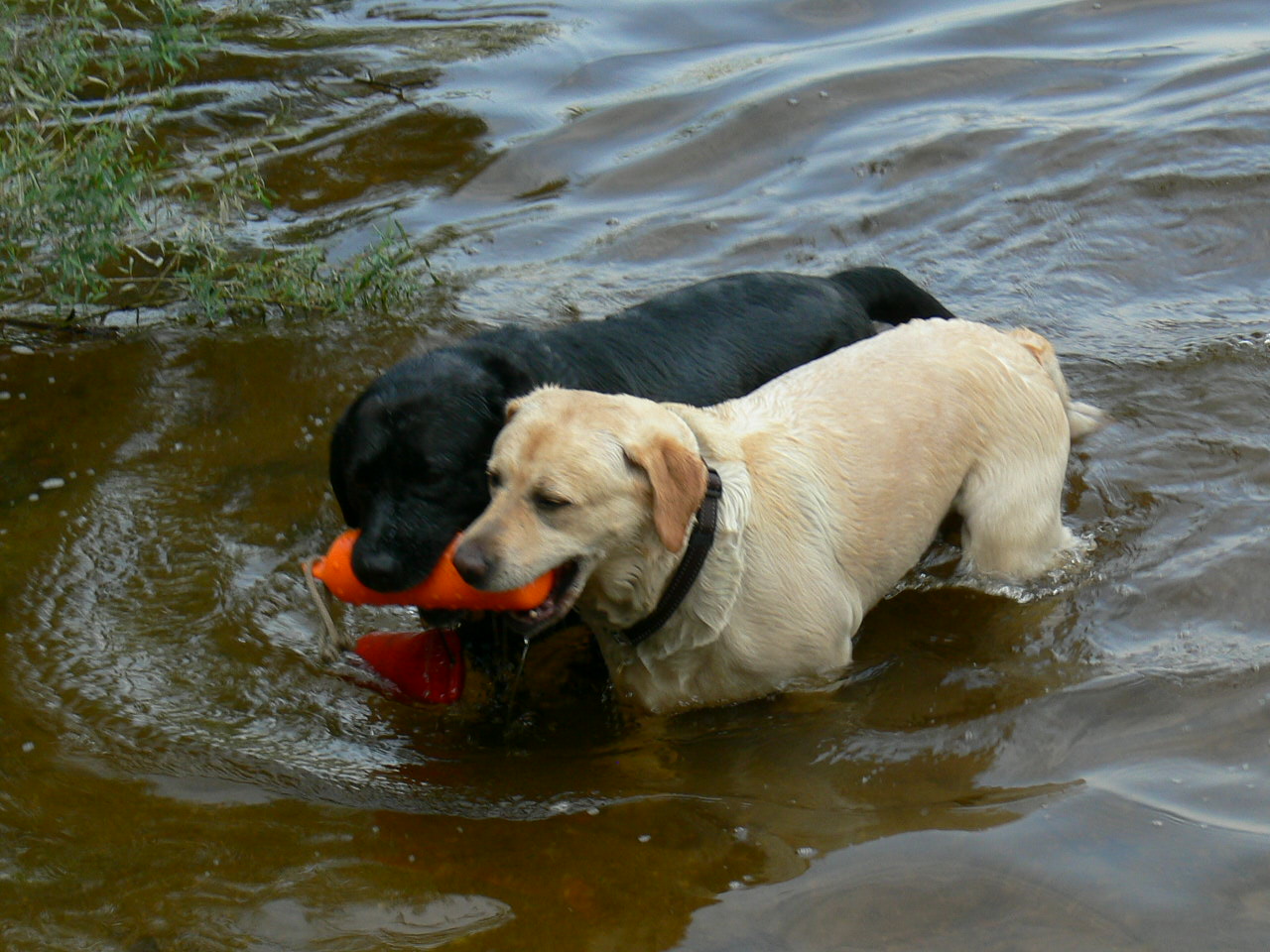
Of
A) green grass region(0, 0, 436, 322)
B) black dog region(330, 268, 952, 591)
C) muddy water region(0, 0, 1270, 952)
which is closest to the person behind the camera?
muddy water region(0, 0, 1270, 952)

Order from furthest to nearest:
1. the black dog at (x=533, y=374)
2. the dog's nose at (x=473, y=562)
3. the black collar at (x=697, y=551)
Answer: the black dog at (x=533, y=374) < the black collar at (x=697, y=551) < the dog's nose at (x=473, y=562)

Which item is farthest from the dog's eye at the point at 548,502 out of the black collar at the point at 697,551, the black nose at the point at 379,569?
the black nose at the point at 379,569

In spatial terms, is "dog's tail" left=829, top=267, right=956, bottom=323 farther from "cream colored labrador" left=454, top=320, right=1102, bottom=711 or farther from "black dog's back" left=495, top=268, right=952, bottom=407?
"cream colored labrador" left=454, top=320, right=1102, bottom=711

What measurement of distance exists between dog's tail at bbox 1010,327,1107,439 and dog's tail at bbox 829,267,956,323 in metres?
0.67

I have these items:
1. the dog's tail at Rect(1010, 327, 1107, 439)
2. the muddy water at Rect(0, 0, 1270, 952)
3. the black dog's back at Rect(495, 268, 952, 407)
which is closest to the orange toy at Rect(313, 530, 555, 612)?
the muddy water at Rect(0, 0, 1270, 952)

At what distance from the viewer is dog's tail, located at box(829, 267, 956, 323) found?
669 centimetres

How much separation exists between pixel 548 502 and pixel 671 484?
39 cm

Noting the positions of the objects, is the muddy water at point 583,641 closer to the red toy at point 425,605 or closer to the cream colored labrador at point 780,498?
the red toy at point 425,605

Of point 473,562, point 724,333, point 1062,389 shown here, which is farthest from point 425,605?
point 1062,389

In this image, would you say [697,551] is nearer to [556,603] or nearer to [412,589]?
[556,603]

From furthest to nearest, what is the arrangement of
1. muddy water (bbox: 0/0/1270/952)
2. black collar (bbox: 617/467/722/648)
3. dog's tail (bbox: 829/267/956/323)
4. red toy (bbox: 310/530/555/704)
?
dog's tail (bbox: 829/267/956/323)
black collar (bbox: 617/467/722/648)
red toy (bbox: 310/530/555/704)
muddy water (bbox: 0/0/1270/952)

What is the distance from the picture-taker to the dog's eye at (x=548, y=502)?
4250 mm

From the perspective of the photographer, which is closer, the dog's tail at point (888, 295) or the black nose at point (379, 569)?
the black nose at point (379, 569)

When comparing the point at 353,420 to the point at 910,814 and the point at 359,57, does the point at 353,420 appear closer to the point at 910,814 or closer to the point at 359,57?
the point at 910,814
